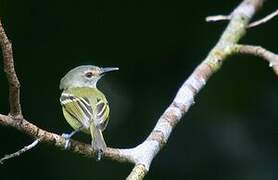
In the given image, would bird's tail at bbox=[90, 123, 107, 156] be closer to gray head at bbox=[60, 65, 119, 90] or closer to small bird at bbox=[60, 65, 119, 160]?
small bird at bbox=[60, 65, 119, 160]

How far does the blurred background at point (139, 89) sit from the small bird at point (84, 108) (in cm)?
61

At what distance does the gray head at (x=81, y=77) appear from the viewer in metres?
4.34

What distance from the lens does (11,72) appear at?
2.91 m

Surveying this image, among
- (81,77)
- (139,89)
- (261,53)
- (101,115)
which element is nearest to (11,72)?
(101,115)

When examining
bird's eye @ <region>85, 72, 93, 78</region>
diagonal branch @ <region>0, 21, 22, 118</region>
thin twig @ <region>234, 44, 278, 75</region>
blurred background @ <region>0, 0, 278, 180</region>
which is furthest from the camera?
blurred background @ <region>0, 0, 278, 180</region>

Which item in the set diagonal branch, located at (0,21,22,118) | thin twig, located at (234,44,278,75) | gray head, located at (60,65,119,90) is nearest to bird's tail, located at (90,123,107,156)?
diagonal branch, located at (0,21,22,118)

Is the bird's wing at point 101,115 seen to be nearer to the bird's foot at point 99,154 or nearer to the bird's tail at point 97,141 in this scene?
the bird's tail at point 97,141

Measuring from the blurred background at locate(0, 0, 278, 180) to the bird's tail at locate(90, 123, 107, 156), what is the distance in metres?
1.18

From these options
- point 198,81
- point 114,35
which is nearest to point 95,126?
point 198,81

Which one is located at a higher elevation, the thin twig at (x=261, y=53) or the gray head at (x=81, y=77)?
the thin twig at (x=261, y=53)

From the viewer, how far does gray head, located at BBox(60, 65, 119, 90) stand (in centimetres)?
434

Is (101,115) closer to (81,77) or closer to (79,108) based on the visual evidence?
(79,108)

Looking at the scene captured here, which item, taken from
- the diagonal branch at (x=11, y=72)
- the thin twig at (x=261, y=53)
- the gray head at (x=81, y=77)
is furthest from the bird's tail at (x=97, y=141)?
the thin twig at (x=261, y=53)

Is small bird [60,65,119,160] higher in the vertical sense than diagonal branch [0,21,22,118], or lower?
lower
